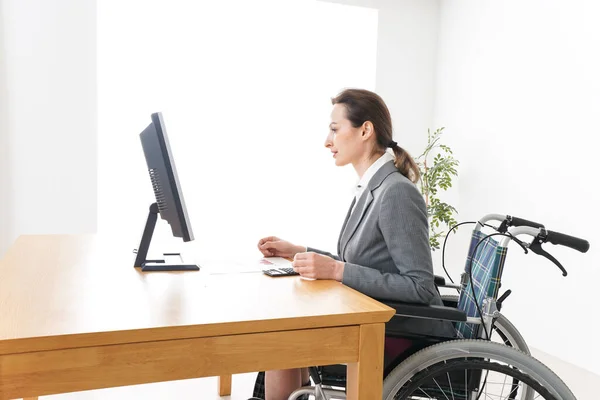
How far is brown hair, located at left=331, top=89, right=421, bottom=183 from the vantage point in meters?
1.77

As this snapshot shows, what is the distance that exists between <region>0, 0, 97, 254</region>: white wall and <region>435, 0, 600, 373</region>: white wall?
2.55 metres

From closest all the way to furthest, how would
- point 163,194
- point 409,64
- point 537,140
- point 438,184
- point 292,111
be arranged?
point 163,194, point 537,140, point 438,184, point 292,111, point 409,64

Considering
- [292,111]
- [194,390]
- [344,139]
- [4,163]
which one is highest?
[292,111]

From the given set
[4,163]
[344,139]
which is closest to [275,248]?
[344,139]

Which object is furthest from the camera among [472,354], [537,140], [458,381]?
[537,140]

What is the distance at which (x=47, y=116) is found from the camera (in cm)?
336

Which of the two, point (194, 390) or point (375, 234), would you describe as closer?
point (375, 234)

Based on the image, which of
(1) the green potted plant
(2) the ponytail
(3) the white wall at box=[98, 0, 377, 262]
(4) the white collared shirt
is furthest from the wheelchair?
(3) the white wall at box=[98, 0, 377, 262]

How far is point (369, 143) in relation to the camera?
179cm

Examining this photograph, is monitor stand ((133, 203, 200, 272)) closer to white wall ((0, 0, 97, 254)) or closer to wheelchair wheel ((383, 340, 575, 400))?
wheelchair wheel ((383, 340, 575, 400))

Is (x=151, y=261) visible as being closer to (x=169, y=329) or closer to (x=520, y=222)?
(x=169, y=329)

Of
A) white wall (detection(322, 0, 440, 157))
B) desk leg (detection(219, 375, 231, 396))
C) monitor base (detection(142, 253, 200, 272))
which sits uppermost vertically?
white wall (detection(322, 0, 440, 157))

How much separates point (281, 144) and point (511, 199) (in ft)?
5.49

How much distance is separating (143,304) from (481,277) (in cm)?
99
